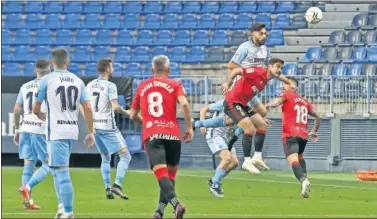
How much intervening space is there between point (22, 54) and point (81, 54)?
2.03 m

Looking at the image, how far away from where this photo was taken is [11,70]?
3750 cm

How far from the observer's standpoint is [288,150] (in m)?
20.8

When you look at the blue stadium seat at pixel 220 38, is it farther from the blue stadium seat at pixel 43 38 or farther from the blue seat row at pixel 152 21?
the blue stadium seat at pixel 43 38

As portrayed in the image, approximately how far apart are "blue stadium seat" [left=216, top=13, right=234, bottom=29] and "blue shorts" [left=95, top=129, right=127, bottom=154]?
18.1 m

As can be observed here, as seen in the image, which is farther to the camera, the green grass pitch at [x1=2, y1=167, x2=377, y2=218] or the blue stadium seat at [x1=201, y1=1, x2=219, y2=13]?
the blue stadium seat at [x1=201, y1=1, x2=219, y2=13]

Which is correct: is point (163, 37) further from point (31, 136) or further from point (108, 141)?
point (31, 136)

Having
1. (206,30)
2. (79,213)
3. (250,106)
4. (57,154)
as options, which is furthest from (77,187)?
(206,30)

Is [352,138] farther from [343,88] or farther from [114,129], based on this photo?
[114,129]

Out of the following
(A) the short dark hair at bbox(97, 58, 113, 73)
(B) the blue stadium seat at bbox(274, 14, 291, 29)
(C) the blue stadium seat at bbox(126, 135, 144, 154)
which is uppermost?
(A) the short dark hair at bbox(97, 58, 113, 73)

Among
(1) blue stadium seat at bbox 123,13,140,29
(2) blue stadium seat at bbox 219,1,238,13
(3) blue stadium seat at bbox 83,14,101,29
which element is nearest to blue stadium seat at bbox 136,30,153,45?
(1) blue stadium seat at bbox 123,13,140,29

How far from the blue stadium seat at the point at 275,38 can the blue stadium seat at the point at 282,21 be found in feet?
1.78

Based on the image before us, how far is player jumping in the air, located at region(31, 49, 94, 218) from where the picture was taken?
14242 mm

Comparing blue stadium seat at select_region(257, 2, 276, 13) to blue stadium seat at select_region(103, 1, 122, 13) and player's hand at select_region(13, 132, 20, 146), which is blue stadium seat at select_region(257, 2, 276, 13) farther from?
player's hand at select_region(13, 132, 20, 146)

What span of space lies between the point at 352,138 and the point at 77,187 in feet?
30.1
